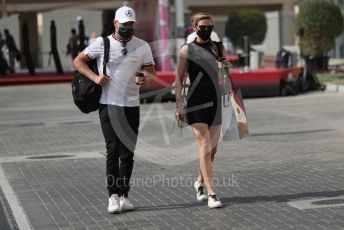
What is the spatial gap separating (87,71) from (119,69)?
32 centimetres

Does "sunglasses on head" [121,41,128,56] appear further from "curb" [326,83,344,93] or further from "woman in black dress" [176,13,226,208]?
"curb" [326,83,344,93]

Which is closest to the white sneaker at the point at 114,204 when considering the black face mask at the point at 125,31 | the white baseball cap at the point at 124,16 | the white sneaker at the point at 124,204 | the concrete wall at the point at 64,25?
the white sneaker at the point at 124,204

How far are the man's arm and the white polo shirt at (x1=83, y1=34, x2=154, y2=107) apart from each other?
6cm

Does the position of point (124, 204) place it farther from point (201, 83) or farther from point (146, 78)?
point (201, 83)

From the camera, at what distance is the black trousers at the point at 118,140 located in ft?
25.3

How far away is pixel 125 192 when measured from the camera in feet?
25.8

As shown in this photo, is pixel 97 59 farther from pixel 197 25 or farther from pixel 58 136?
pixel 58 136

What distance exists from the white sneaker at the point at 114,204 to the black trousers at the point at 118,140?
64 millimetres

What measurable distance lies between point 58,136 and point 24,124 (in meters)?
2.84

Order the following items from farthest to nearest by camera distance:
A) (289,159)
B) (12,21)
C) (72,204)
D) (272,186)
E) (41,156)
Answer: (12,21)
(41,156)
(289,159)
(272,186)
(72,204)

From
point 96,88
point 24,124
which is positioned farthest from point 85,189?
point 24,124

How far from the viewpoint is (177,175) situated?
9.94m

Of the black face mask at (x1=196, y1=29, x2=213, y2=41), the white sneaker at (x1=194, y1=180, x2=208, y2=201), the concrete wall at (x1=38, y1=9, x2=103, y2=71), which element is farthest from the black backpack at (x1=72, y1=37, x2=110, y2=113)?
the concrete wall at (x1=38, y1=9, x2=103, y2=71)

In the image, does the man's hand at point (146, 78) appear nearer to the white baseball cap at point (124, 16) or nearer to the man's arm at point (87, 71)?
the man's arm at point (87, 71)
